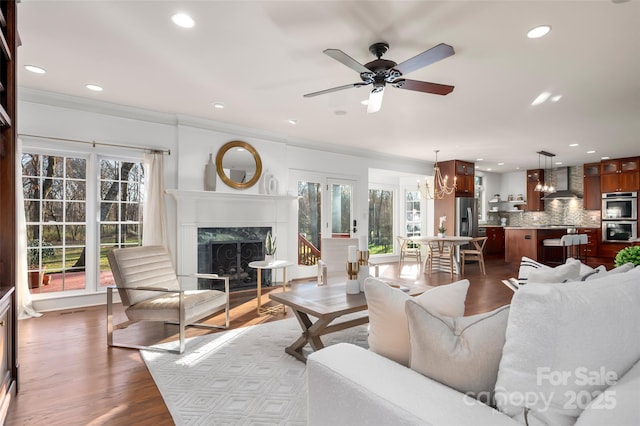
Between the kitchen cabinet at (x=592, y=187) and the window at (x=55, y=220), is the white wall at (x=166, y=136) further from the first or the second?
the kitchen cabinet at (x=592, y=187)

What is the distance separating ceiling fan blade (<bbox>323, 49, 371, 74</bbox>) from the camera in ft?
7.57

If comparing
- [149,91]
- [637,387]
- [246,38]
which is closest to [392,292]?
[637,387]

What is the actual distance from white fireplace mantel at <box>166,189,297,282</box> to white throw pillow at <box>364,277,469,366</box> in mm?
4067

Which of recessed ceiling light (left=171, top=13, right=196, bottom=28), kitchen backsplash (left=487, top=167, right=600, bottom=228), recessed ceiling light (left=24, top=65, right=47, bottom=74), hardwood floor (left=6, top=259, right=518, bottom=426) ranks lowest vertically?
hardwood floor (left=6, top=259, right=518, bottom=426)

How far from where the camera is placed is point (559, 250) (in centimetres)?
827

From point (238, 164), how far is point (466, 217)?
5855mm

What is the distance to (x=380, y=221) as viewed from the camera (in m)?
9.13

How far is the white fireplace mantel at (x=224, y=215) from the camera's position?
4.87 m

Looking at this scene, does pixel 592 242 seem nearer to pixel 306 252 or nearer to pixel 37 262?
pixel 306 252

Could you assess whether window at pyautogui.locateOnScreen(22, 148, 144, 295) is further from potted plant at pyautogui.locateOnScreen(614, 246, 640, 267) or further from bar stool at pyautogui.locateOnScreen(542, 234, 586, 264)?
bar stool at pyautogui.locateOnScreen(542, 234, 586, 264)

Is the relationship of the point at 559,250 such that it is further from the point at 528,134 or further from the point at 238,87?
the point at 238,87

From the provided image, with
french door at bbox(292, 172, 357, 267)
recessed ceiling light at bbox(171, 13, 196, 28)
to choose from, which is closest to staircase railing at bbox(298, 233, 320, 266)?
french door at bbox(292, 172, 357, 267)

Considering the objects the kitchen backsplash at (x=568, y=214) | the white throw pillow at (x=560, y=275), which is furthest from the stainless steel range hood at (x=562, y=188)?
the white throw pillow at (x=560, y=275)

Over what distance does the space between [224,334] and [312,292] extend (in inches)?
40.1
